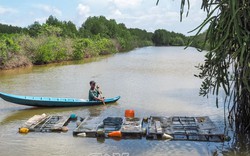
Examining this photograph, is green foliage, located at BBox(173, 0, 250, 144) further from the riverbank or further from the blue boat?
the riverbank

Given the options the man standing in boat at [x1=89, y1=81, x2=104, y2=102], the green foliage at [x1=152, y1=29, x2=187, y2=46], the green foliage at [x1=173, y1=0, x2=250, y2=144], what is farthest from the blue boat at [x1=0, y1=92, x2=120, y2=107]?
the green foliage at [x1=152, y1=29, x2=187, y2=46]

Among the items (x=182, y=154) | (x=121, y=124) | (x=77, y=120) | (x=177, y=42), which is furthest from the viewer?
(x=177, y=42)

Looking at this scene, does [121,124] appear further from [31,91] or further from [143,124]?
[31,91]

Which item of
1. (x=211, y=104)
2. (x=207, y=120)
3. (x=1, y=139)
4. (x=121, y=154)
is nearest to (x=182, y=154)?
(x=121, y=154)

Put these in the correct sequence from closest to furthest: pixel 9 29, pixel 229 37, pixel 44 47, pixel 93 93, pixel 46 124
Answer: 1. pixel 229 37
2. pixel 46 124
3. pixel 93 93
4. pixel 44 47
5. pixel 9 29

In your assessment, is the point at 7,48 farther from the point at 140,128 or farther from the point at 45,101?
the point at 140,128

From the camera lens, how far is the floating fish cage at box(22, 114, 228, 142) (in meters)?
9.44

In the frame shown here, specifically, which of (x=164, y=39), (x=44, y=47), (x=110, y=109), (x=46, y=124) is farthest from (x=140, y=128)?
(x=164, y=39)

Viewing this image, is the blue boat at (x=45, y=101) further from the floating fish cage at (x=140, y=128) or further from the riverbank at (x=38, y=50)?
the riverbank at (x=38, y=50)

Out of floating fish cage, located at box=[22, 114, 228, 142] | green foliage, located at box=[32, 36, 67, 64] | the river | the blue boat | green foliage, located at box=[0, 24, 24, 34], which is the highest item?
green foliage, located at box=[0, 24, 24, 34]

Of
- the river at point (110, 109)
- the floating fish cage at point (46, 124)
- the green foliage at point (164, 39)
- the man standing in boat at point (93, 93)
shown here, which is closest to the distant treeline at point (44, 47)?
the river at point (110, 109)

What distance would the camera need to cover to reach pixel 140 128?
9.93 m

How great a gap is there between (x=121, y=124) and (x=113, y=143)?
1293mm

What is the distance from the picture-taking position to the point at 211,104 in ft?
46.8
